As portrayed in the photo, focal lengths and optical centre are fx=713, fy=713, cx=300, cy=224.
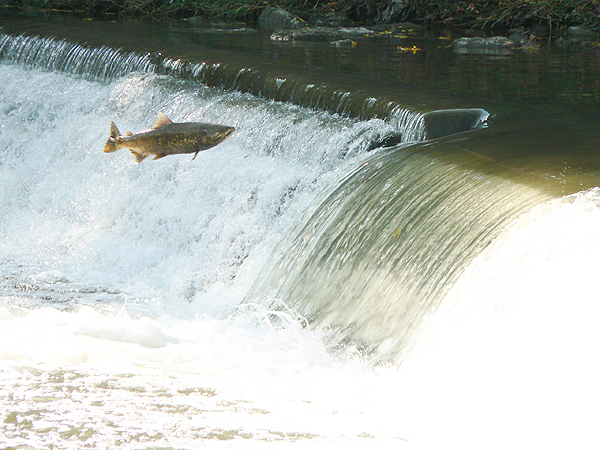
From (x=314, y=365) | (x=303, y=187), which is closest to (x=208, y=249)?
(x=303, y=187)

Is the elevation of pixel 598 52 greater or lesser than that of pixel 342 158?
greater

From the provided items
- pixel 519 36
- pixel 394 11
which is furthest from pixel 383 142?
pixel 394 11

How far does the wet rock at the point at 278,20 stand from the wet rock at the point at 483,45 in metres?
3.24

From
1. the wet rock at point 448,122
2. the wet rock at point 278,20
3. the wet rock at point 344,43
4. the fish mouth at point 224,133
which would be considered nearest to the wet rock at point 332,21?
the wet rock at point 278,20

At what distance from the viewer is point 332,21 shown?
12.0 metres

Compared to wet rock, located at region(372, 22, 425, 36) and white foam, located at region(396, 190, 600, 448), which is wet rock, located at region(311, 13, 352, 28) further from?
white foam, located at region(396, 190, 600, 448)

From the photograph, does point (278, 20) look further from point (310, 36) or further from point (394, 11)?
point (310, 36)

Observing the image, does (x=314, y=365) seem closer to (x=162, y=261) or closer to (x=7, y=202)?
(x=162, y=261)

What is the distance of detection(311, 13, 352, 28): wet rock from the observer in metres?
11.9

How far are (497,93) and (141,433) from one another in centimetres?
464

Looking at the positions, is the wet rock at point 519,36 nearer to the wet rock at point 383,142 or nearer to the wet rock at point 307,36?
the wet rock at point 307,36

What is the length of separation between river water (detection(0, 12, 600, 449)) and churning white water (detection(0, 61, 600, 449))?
1 cm

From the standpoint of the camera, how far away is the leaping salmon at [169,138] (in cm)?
369

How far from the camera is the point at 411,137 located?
4.79m
